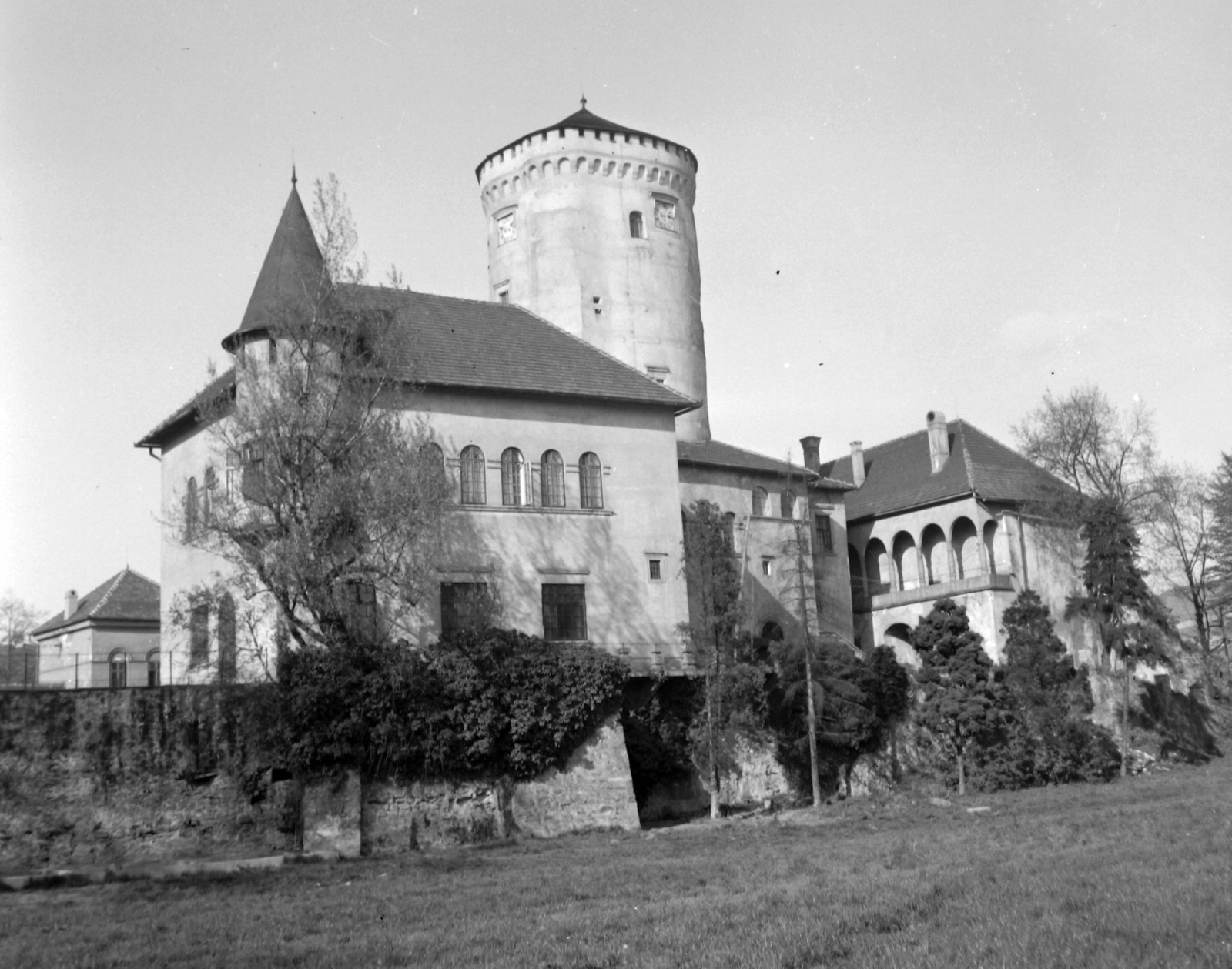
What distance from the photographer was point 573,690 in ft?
89.9

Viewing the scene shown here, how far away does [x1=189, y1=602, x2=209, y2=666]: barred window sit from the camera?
2798cm

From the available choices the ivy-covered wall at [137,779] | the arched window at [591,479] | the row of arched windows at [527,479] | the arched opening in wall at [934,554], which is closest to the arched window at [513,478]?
the row of arched windows at [527,479]

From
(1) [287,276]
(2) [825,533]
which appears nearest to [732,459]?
(2) [825,533]

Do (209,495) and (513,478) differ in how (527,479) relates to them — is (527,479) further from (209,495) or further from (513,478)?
(209,495)

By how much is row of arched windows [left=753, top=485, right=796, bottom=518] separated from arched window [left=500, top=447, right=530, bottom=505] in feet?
35.4

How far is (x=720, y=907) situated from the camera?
555 inches

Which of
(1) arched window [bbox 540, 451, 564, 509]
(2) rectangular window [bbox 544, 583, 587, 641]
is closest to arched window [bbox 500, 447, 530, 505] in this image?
(1) arched window [bbox 540, 451, 564, 509]

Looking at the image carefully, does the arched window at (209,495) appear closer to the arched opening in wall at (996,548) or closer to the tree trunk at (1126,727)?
the arched opening in wall at (996,548)

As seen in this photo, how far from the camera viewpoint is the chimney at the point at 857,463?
162ft

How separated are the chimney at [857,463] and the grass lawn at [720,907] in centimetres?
2677

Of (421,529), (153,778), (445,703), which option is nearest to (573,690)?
(445,703)

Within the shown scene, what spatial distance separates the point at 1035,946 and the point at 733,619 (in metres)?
20.8

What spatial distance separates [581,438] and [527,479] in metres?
1.92

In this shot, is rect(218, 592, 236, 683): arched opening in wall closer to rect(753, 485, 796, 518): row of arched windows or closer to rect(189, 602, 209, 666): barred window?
rect(189, 602, 209, 666): barred window
